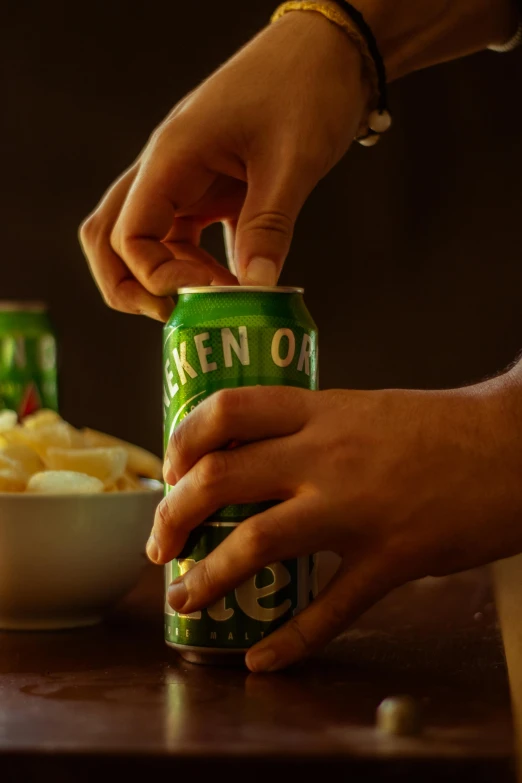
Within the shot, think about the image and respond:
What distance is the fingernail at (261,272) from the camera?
3.09ft

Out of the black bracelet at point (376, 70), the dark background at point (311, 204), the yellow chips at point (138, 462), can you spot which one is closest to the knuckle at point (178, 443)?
the yellow chips at point (138, 462)

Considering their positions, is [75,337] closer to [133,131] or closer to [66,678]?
[133,131]

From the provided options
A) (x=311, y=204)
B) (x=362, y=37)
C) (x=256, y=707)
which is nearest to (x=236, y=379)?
(x=256, y=707)

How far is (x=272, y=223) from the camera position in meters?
0.99

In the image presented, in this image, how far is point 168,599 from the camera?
84cm

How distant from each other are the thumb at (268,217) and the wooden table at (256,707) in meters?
0.35

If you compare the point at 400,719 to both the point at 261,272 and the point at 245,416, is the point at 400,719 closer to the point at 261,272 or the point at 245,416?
the point at 245,416

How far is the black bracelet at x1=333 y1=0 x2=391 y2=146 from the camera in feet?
3.56

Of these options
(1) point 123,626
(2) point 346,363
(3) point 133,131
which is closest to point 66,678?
(1) point 123,626

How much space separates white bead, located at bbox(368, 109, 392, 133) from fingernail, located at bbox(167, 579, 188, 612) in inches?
23.4

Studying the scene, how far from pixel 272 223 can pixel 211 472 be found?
309mm

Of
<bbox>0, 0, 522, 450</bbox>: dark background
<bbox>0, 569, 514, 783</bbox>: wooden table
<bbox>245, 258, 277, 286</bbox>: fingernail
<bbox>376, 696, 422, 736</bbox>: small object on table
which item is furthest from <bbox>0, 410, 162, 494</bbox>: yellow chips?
<bbox>0, 0, 522, 450</bbox>: dark background

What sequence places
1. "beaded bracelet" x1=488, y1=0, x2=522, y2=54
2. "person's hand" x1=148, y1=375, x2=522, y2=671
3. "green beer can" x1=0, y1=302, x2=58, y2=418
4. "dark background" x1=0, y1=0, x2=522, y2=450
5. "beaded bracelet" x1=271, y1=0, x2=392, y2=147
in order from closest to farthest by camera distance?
"person's hand" x1=148, y1=375, x2=522, y2=671, "beaded bracelet" x1=271, y1=0, x2=392, y2=147, "beaded bracelet" x1=488, y1=0, x2=522, y2=54, "green beer can" x1=0, y1=302, x2=58, y2=418, "dark background" x1=0, y1=0, x2=522, y2=450

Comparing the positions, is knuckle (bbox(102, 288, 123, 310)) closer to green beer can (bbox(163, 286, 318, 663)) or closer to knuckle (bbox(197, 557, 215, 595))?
green beer can (bbox(163, 286, 318, 663))
